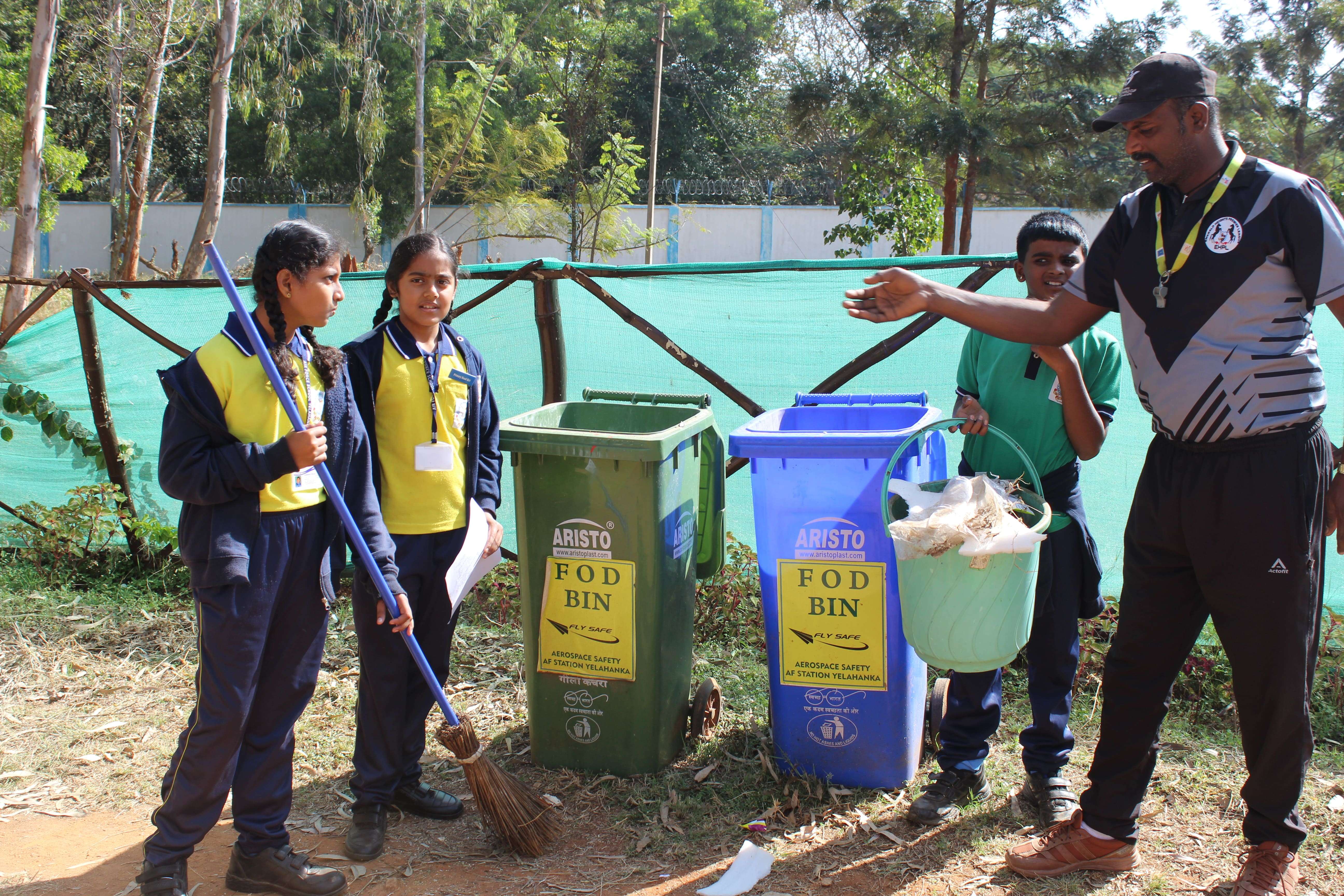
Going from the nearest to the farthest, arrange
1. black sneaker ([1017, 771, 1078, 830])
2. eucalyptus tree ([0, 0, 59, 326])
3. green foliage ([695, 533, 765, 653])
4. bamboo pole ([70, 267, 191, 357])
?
black sneaker ([1017, 771, 1078, 830]), green foliage ([695, 533, 765, 653]), bamboo pole ([70, 267, 191, 357]), eucalyptus tree ([0, 0, 59, 326])

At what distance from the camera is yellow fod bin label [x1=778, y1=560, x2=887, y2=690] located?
3.07 m

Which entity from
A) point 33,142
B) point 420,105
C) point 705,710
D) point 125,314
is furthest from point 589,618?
point 420,105

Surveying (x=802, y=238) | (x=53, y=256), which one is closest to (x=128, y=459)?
(x=802, y=238)

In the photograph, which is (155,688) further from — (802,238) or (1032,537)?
(802,238)

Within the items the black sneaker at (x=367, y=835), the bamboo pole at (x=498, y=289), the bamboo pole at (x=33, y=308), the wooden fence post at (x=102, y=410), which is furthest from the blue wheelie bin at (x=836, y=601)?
the bamboo pole at (x=33, y=308)

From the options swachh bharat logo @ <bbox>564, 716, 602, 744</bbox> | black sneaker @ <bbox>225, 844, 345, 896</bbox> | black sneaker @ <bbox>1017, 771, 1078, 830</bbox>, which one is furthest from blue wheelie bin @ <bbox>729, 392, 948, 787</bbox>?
black sneaker @ <bbox>225, 844, 345, 896</bbox>

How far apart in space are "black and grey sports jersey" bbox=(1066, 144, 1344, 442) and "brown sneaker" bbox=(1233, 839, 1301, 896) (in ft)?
3.58

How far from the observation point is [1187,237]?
2.38 metres

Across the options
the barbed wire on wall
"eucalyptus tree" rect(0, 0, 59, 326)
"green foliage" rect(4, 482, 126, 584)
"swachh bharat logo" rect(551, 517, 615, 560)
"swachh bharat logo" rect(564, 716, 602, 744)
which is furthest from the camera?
the barbed wire on wall

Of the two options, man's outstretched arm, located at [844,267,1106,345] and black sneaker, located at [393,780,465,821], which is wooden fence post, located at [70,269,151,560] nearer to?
black sneaker, located at [393,780,465,821]

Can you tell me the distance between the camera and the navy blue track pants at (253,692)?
8.14ft

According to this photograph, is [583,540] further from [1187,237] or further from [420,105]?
[420,105]

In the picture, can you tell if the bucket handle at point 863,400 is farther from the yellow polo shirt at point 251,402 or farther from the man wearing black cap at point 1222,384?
the yellow polo shirt at point 251,402

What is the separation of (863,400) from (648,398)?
0.79m
